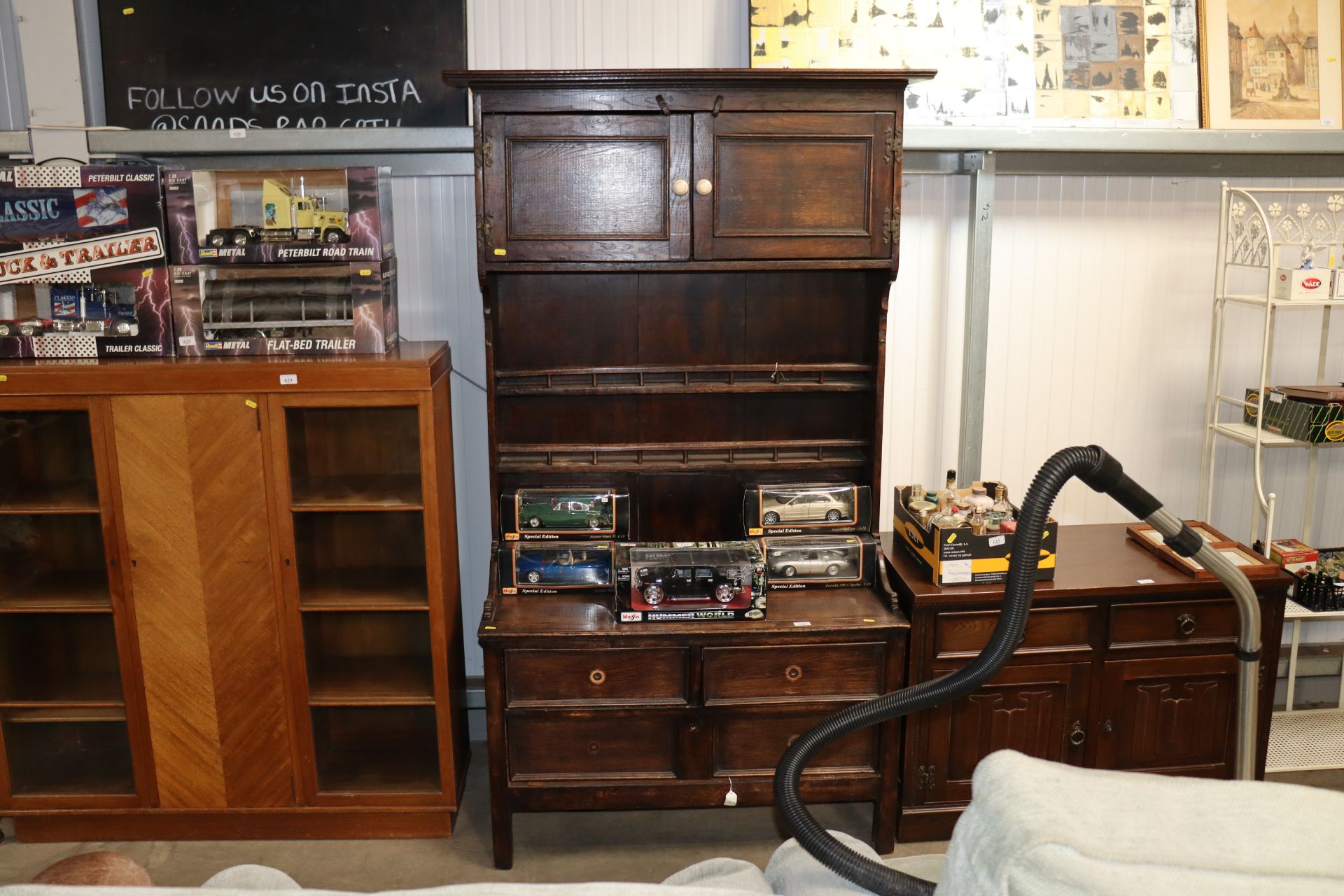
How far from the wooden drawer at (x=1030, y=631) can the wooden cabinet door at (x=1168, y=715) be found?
0.15 metres

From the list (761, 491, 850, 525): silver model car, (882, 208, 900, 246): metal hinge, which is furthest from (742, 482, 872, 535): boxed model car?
(882, 208, 900, 246): metal hinge

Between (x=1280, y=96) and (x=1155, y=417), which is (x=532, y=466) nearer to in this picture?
(x=1155, y=417)

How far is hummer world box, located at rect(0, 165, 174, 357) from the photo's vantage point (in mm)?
3057

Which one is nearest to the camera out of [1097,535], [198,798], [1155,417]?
[198,798]

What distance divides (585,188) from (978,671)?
67.2 inches

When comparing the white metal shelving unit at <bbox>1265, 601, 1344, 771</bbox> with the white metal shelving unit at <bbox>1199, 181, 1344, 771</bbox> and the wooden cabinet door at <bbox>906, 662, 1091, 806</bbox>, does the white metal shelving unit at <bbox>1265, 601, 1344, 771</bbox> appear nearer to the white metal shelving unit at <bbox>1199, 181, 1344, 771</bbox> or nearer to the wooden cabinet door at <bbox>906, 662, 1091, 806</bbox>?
the white metal shelving unit at <bbox>1199, 181, 1344, 771</bbox>

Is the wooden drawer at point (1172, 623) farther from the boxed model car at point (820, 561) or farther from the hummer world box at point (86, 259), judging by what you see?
the hummer world box at point (86, 259)

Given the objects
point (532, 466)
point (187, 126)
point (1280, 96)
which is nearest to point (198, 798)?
point (532, 466)

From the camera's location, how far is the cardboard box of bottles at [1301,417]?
3.31 m

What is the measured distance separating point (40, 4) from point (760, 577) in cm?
276

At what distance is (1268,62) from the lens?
→ 11.0ft

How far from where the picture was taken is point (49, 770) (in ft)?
10.8

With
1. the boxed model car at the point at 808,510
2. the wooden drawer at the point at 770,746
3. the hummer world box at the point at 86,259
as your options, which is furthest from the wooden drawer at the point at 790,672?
the hummer world box at the point at 86,259

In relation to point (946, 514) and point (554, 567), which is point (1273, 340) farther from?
point (554, 567)
